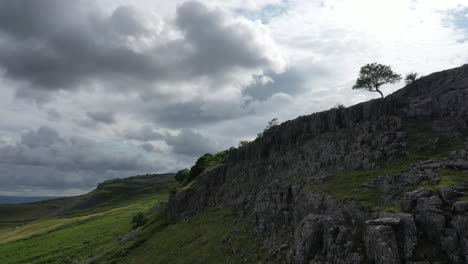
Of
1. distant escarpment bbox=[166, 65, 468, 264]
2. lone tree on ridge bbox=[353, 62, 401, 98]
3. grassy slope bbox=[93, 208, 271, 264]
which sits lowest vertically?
grassy slope bbox=[93, 208, 271, 264]

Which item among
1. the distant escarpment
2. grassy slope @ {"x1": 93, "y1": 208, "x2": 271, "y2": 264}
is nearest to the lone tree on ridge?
the distant escarpment

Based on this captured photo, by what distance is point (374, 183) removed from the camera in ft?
136

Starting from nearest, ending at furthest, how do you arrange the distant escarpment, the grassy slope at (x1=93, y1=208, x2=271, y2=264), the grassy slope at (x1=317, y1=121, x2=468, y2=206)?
the distant escarpment < the grassy slope at (x1=317, y1=121, x2=468, y2=206) < the grassy slope at (x1=93, y1=208, x2=271, y2=264)

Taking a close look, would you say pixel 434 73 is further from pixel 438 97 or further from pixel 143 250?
pixel 143 250

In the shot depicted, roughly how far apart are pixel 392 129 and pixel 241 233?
36.6m

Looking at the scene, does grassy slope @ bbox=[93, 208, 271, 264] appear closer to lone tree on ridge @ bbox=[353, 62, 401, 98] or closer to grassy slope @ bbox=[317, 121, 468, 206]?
grassy slope @ bbox=[317, 121, 468, 206]

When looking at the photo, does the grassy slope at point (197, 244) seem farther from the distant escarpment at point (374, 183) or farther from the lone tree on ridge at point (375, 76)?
the lone tree on ridge at point (375, 76)

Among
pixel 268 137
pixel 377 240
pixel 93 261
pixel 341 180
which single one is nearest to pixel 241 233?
pixel 341 180

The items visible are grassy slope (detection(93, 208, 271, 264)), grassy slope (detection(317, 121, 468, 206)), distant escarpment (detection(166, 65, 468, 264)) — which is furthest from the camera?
grassy slope (detection(93, 208, 271, 264))

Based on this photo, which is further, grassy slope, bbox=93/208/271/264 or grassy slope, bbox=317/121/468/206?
grassy slope, bbox=93/208/271/264

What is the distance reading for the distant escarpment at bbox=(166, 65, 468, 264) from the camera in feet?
96.8

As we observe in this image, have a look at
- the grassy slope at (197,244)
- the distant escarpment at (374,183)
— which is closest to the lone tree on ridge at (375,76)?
the distant escarpment at (374,183)

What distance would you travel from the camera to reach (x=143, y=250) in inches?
3425

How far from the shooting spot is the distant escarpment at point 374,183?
29.5 m
